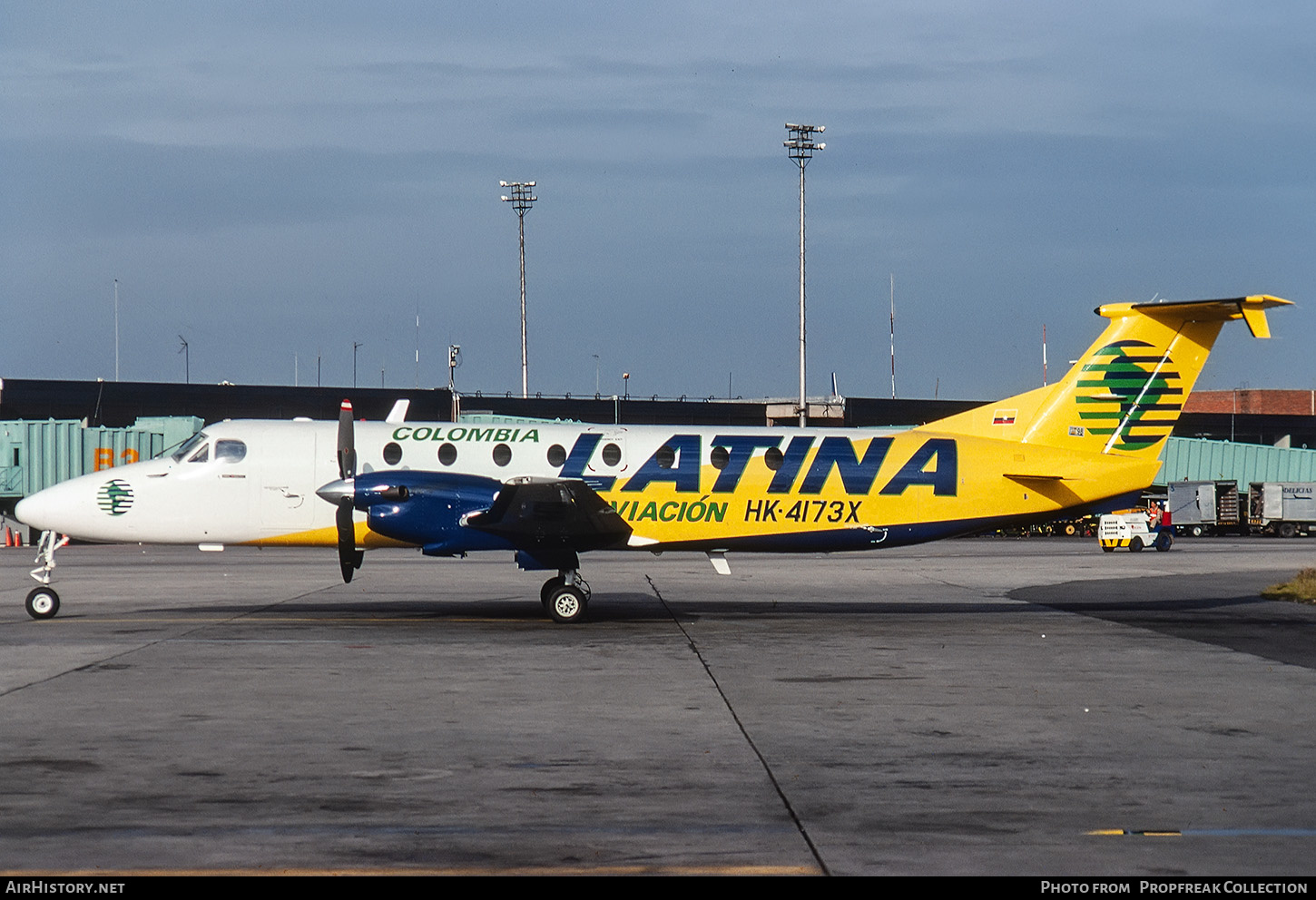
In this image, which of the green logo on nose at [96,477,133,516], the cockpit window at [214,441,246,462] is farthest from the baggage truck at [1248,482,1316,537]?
the green logo on nose at [96,477,133,516]

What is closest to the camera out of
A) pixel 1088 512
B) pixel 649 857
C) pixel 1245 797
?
pixel 649 857

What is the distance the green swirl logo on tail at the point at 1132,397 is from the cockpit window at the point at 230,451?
1400 centimetres

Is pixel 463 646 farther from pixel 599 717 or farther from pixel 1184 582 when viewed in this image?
pixel 1184 582

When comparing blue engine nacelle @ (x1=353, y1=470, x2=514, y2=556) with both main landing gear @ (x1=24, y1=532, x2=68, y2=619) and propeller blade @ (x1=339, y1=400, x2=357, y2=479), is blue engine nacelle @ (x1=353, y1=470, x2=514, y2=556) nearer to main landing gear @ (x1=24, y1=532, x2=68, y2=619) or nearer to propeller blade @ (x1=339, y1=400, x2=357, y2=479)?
propeller blade @ (x1=339, y1=400, x2=357, y2=479)

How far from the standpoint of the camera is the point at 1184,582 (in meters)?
31.7

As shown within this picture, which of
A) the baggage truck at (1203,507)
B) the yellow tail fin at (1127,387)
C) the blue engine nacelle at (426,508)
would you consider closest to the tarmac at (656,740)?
the blue engine nacelle at (426,508)

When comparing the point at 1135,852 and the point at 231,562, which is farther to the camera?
the point at 231,562

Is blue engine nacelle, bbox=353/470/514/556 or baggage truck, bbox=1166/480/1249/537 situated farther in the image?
baggage truck, bbox=1166/480/1249/537

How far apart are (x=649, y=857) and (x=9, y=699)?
26.9 feet

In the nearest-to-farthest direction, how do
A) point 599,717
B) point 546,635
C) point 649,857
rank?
1. point 649,857
2. point 599,717
3. point 546,635

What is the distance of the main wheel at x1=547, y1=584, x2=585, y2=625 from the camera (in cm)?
2070

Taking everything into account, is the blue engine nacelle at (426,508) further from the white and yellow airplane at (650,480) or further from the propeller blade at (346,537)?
the propeller blade at (346,537)

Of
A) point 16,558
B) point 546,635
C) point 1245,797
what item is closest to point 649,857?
point 1245,797

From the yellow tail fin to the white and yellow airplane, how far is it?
0.03 meters
